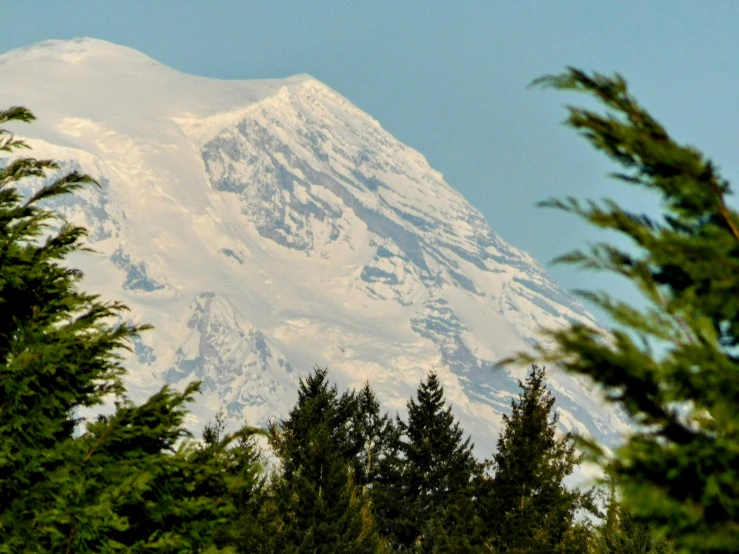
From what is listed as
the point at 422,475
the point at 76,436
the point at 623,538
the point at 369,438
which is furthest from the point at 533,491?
the point at 369,438

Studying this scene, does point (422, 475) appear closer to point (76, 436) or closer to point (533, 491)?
point (533, 491)

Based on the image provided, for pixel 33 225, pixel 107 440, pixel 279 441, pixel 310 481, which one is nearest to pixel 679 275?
pixel 107 440

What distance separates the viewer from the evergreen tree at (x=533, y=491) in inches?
1248

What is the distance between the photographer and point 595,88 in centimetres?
568

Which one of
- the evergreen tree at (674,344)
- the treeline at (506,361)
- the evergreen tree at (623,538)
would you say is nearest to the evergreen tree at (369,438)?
the evergreen tree at (623,538)

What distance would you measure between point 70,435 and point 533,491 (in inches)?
894

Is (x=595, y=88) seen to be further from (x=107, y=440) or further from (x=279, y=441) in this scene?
(x=279, y=441)

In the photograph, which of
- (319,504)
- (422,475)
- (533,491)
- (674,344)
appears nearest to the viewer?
(674,344)

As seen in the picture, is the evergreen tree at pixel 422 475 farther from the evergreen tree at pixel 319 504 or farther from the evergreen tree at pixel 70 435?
the evergreen tree at pixel 70 435

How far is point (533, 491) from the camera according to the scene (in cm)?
3381

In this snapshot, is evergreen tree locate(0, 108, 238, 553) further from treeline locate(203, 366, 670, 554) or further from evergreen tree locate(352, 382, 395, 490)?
evergreen tree locate(352, 382, 395, 490)

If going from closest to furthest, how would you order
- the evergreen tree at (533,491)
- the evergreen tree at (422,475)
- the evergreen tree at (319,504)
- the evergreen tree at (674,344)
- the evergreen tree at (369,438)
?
1. the evergreen tree at (674,344)
2. the evergreen tree at (533,491)
3. the evergreen tree at (319,504)
4. the evergreen tree at (422,475)
5. the evergreen tree at (369,438)

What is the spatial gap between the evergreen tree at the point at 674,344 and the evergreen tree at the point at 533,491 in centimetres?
2687

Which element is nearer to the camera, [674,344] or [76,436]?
[674,344]
